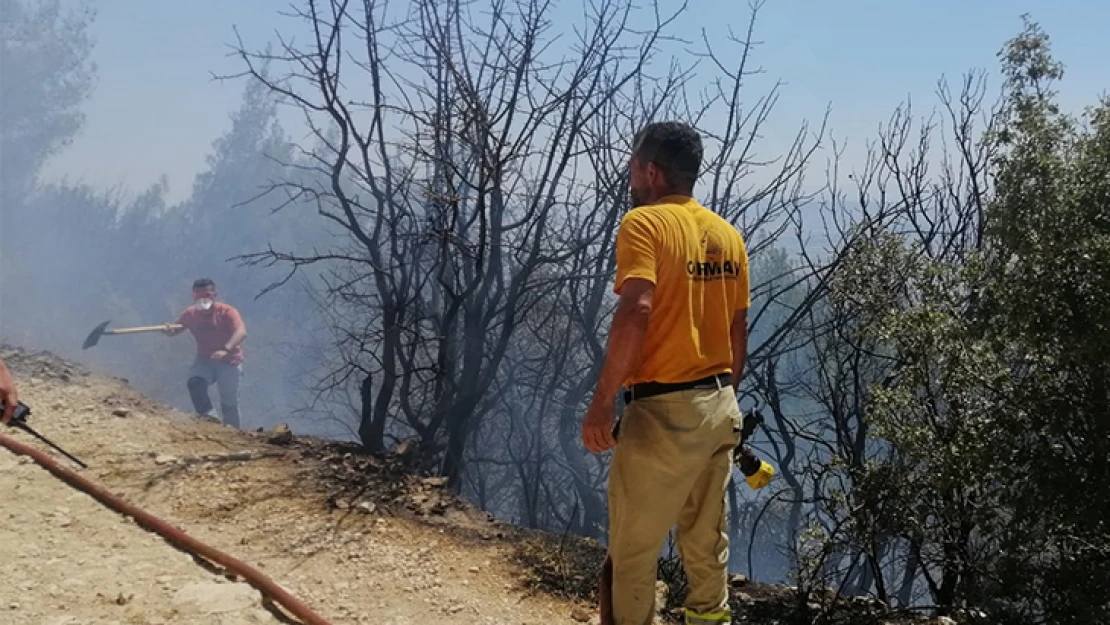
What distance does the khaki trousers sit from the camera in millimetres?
2596

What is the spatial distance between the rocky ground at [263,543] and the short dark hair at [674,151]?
2091 millimetres

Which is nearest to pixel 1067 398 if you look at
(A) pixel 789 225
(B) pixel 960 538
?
(B) pixel 960 538

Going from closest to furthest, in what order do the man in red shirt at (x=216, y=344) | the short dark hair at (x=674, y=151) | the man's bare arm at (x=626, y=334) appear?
the man's bare arm at (x=626, y=334) < the short dark hair at (x=674, y=151) < the man in red shirt at (x=216, y=344)

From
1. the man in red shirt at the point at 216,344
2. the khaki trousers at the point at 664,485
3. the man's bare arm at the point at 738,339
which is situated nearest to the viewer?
the khaki trousers at the point at 664,485

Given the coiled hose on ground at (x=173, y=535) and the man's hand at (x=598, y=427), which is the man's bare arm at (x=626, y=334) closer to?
the man's hand at (x=598, y=427)

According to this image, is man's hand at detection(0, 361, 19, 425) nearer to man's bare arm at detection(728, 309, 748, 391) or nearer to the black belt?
the black belt

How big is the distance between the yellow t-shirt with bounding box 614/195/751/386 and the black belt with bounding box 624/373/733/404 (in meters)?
0.02

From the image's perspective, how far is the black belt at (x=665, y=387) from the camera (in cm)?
263

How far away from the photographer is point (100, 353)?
714 inches

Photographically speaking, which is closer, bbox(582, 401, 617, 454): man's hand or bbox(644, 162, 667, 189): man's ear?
bbox(582, 401, 617, 454): man's hand

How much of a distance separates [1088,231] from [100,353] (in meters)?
19.6

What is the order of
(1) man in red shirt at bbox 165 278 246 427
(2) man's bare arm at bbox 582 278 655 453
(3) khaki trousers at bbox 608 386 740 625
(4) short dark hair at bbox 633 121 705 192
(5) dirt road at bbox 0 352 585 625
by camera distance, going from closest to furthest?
(2) man's bare arm at bbox 582 278 655 453
(3) khaki trousers at bbox 608 386 740 625
(4) short dark hair at bbox 633 121 705 192
(5) dirt road at bbox 0 352 585 625
(1) man in red shirt at bbox 165 278 246 427

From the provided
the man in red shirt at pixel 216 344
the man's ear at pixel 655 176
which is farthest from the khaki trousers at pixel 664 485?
the man in red shirt at pixel 216 344

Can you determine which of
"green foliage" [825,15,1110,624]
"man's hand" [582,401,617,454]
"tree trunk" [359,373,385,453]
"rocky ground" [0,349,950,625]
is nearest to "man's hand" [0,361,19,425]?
"rocky ground" [0,349,950,625]
